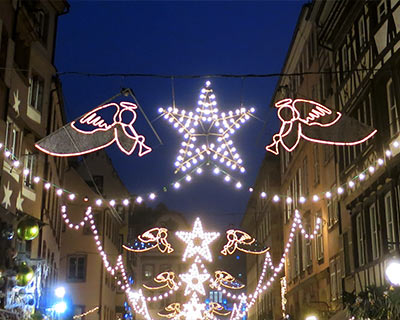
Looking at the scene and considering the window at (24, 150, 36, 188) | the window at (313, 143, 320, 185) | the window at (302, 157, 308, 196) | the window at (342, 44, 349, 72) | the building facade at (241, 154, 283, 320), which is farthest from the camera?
the building facade at (241, 154, 283, 320)

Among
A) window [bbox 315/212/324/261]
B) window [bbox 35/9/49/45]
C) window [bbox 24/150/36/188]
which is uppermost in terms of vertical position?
window [bbox 35/9/49/45]

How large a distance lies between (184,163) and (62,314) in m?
13.9

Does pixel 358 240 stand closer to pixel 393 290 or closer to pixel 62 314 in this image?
pixel 393 290

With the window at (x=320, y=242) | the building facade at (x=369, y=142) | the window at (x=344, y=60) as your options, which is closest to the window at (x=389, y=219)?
the building facade at (x=369, y=142)

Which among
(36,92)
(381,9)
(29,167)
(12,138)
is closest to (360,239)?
(381,9)

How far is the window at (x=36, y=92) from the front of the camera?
2425 cm

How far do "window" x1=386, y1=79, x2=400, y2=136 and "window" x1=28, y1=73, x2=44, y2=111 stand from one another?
12.6m

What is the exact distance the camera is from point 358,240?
22062mm

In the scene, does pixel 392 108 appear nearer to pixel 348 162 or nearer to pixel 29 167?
pixel 348 162

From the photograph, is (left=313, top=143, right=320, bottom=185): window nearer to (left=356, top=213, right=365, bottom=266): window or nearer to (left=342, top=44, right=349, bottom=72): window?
(left=342, top=44, right=349, bottom=72): window

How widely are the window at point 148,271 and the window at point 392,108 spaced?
198 feet

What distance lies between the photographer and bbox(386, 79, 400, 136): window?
18.3 metres

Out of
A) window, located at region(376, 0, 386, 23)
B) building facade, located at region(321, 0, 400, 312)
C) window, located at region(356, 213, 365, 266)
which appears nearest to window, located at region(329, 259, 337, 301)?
building facade, located at region(321, 0, 400, 312)

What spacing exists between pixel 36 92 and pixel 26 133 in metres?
2.71
